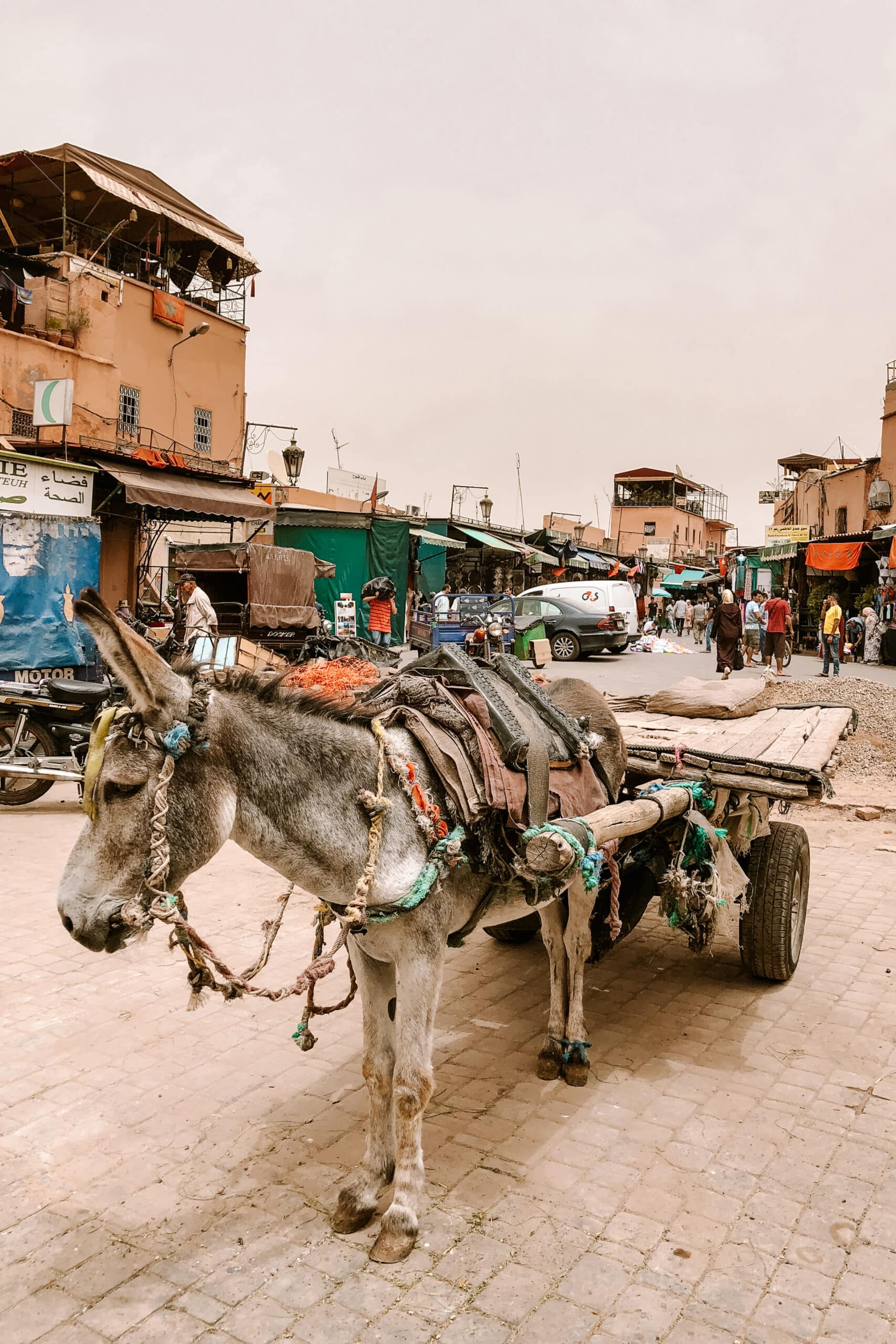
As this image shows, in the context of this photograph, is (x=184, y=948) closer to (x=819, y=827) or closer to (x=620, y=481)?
(x=819, y=827)

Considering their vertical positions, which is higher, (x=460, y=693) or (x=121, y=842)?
(x=460, y=693)

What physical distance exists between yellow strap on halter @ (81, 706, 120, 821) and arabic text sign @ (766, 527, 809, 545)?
3156 cm

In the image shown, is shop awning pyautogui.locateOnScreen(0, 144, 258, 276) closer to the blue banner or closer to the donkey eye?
the blue banner

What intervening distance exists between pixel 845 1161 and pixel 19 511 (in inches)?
360

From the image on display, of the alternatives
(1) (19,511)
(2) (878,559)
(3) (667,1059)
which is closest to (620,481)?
(2) (878,559)

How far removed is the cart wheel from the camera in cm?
445

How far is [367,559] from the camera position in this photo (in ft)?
67.2

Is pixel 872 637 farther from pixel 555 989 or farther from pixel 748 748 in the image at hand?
pixel 555 989

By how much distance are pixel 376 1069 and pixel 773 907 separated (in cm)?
245

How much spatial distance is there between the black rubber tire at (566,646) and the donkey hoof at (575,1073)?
16.7 meters

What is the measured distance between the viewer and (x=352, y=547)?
20578 mm

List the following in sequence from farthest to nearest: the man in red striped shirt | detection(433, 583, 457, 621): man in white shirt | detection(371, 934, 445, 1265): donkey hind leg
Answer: detection(433, 583, 457, 621): man in white shirt → the man in red striped shirt → detection(371, 934, 445, 1265): donkey hind leg

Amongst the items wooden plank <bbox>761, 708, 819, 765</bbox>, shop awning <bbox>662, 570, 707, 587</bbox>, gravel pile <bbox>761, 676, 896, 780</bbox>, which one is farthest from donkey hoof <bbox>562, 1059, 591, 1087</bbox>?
shop awning <bbox>662, 570, 707, 587</bbox>

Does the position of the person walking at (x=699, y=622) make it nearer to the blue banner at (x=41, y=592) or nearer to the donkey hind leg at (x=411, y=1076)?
the blue banner at (x=41, y=592)
